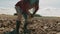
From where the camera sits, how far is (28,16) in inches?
284

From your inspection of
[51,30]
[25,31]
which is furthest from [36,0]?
[51,30]

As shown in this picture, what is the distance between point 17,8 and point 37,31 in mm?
2189

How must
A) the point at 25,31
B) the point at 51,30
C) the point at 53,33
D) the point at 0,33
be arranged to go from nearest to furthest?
the point at 25,31, the point at 0,33, the point at 53,33, the point at 51,30

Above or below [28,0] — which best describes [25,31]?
below

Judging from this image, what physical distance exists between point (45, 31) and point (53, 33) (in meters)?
0.38

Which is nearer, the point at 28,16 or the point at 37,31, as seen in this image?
the point at 28,16

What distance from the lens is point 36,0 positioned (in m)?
7.09

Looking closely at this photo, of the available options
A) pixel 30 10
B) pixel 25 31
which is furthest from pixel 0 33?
pixel 30 10

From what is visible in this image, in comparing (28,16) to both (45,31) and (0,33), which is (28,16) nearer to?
(0,33)

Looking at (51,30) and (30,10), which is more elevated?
(30,10)

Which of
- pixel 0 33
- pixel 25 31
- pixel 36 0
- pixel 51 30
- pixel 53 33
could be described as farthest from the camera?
pixel 51 30

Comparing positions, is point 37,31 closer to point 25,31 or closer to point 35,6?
point 25,31

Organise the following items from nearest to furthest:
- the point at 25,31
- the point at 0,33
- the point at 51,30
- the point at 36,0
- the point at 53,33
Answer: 1. the point at 36,0
2. the point at 25,31
3. the point at 0,33
4. the point at 53,33
5. the point at 51,30

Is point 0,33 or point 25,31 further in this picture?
point 0,33
